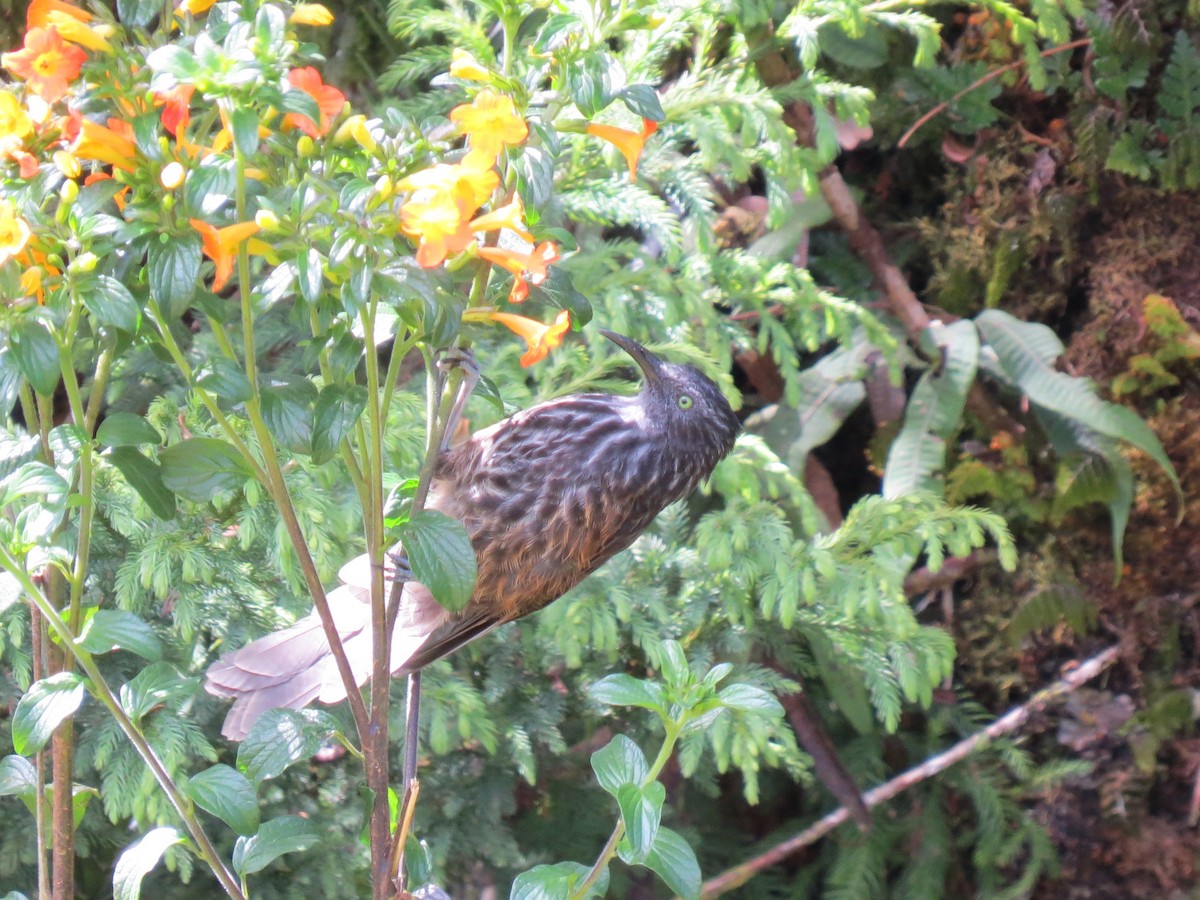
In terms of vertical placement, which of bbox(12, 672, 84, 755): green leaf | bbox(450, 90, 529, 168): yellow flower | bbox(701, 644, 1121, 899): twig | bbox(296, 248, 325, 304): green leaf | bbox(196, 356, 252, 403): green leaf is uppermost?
bbox(450, 90, 529, 168): yellow flower

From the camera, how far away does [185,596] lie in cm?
164

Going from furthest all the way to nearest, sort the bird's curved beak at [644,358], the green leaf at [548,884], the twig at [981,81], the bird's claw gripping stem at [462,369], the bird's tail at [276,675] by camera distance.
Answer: the twig at [981,81] < the bird's curved beak at [644,358] < the bird's tail at [276,675] < the bird's claw gripping stem at [462,369] < the green leaf at [548,884]

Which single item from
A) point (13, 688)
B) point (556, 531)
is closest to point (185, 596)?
point (13, 688)

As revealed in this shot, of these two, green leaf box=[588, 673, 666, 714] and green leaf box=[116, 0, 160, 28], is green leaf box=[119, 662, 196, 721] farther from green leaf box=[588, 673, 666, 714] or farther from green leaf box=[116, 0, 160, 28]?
green leaf box=[116, 0, 160, 28]

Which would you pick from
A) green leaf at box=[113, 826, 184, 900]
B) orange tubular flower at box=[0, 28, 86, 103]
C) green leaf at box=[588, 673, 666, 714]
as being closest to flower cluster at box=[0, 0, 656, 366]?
orange tubular flower at box=[0, 28, 86, 103]

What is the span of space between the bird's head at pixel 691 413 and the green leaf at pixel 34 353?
103 centimetres

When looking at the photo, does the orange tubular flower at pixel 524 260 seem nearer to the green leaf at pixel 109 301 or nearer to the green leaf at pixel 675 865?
the green leaf at pixel 109 301

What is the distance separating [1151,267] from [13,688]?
8.44 feet

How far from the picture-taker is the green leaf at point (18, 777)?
0.91 m

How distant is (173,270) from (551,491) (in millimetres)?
1001

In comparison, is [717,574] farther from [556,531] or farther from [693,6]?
[693,6]

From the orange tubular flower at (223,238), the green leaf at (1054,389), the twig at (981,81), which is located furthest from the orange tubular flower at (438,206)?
the twig at (981,81)

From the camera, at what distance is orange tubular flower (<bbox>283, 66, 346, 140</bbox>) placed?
740mm

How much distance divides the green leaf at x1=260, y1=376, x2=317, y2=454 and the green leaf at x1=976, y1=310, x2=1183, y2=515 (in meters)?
2.06
